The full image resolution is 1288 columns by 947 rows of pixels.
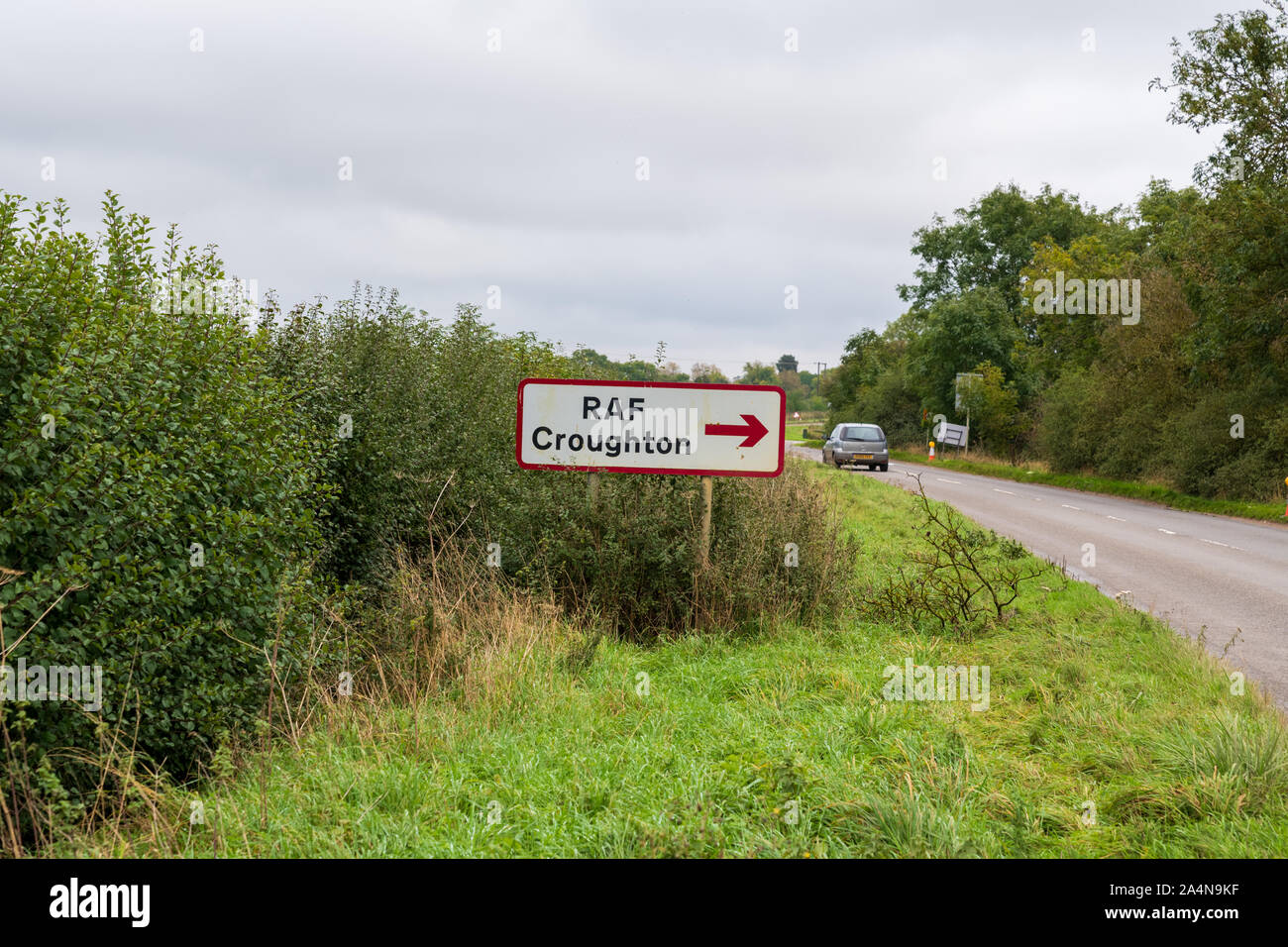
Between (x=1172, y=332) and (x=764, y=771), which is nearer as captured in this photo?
(x=764, y=771)

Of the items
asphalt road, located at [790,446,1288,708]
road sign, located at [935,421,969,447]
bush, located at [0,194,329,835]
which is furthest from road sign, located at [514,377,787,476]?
road sign, located at [935,421,969,447]

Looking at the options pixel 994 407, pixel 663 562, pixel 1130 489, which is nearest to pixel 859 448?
pixel 1130 489

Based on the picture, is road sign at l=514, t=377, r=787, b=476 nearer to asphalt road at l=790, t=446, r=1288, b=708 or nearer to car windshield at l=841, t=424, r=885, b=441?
asphalt road at l=790, t=446, r=1288, b=708

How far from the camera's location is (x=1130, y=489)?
2669 centimetres

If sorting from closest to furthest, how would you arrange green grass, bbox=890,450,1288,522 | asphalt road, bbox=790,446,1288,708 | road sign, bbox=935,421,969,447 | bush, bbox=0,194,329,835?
bush, bbox=0,194,329,835 → asphalt road, bbox=790,446,1288,708 → green grass, bbox=890,450,1288,522 → road sign, bbox=935,421,969,447

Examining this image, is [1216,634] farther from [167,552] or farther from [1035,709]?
[167,552]

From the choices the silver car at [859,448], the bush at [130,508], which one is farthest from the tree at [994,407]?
the bush at [130,508]

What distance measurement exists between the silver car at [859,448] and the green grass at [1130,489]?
15.1 feet

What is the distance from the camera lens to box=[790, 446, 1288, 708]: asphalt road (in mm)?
8508

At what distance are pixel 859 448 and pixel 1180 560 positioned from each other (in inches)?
909

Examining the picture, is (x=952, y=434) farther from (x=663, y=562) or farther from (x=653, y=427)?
(x=663, y=562)
